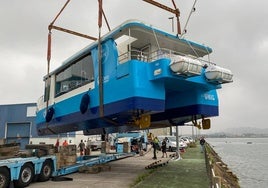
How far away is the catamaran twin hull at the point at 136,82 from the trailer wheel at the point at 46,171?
2.80 metres

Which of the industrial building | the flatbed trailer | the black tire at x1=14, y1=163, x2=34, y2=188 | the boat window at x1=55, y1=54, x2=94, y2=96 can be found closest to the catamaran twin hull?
the boat window at x1=55, y1=54, x2=94, y2=96

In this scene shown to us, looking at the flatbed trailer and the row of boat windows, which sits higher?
the row of boat windows

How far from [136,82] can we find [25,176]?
6072 millimetres

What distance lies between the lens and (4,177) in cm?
1108

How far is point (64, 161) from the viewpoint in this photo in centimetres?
1664

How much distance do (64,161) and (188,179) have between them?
7253mm

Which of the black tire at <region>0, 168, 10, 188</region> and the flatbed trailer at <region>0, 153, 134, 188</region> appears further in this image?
the flatbed trailer at <region>0, 153, 134, 188</region>

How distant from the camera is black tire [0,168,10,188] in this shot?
10958 mm

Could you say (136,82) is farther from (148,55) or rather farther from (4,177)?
(4,177)

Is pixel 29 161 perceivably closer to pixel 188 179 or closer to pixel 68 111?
pixel 68 111

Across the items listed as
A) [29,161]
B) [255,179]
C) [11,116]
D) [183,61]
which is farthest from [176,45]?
[11,116]

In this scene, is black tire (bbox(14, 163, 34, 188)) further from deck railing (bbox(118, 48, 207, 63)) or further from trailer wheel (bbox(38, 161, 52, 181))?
deck railing (bbox(118, 48, 207, 63))

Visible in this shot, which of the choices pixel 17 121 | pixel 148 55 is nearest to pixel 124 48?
pixel 148 55

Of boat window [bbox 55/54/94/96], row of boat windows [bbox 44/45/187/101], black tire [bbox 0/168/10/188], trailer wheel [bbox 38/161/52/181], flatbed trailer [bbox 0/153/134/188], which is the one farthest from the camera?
boat window [bbox 55/54/94/96]
